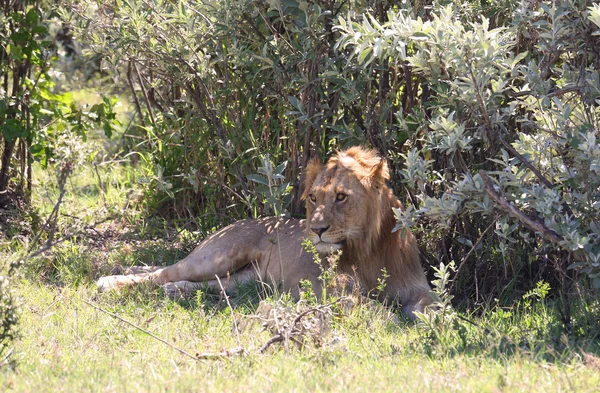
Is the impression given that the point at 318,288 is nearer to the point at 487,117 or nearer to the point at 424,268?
the point at 424,268

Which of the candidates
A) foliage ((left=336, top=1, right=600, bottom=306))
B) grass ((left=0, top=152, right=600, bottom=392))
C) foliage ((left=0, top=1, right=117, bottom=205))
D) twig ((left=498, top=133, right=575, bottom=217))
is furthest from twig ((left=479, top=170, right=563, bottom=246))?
foliage ((left=0, top=1, right=117, bottom=205))

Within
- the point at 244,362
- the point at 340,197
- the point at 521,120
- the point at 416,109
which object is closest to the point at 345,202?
the point at 340,197

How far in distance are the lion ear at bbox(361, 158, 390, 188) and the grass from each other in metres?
0.78

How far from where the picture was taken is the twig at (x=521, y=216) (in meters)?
4.52

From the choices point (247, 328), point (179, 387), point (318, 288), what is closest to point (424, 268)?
point (318, 288)

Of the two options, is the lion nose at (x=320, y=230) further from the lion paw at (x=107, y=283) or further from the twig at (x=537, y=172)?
the lion paw at (x=107, y=283)

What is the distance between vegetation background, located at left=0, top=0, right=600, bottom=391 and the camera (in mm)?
4242

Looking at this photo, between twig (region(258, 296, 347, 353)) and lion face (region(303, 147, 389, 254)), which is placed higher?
lion face (region(303, 147, 389, 254))

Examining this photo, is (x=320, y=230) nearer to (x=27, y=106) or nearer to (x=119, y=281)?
(x=119, y=281)

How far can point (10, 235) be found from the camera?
23.4 ft

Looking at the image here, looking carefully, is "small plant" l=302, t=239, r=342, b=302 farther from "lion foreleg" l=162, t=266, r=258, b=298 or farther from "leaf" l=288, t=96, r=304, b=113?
"leaf" l=288, t=96, r=304, b=113

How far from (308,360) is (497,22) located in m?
2.82

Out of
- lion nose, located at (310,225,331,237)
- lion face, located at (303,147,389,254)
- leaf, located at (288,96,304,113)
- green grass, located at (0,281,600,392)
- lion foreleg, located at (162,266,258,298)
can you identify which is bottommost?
lion foreleg, located at (162,266,258,298)

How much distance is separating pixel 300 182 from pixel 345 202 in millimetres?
945
